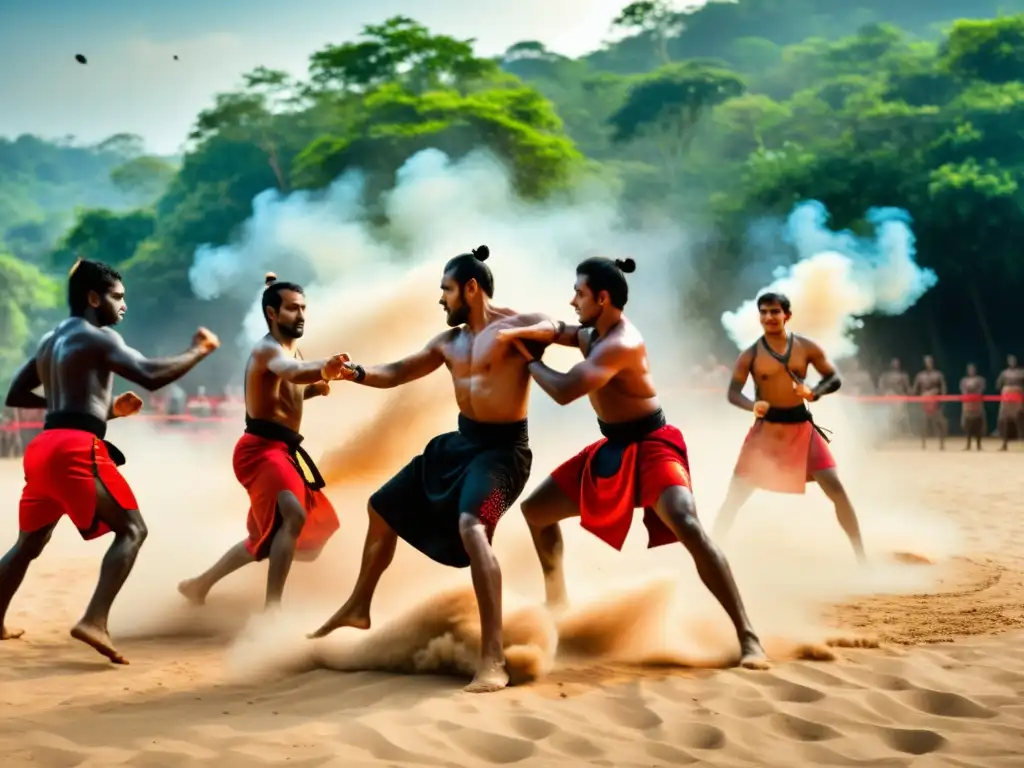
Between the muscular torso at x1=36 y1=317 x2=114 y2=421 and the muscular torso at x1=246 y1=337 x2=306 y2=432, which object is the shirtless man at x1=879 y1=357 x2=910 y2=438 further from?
the muscular torso at x1=36 y1=317 x2=114 y2=421

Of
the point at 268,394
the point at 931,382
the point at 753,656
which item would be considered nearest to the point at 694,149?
the point at 931,382

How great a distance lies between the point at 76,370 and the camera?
545 cm

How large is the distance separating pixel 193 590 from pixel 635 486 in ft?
7.87

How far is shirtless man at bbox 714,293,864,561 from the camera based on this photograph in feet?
24.4

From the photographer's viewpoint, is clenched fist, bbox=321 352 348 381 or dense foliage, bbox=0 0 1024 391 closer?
clenched fist, bbox=321 352 348 381

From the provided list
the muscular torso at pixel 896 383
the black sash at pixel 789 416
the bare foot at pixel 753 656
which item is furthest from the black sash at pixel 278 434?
the muscular torso at pixel 896 383

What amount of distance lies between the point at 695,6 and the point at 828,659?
70.3 metres

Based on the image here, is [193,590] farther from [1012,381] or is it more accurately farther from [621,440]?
[1012,381]

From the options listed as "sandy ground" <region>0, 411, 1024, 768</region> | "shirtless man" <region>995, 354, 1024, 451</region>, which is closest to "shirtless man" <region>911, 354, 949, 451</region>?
"shirtless man" <region>995, 354, 1024, 451</region>

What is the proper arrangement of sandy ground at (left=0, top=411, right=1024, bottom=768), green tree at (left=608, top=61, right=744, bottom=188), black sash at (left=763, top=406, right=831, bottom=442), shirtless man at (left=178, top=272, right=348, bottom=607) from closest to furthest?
sandy ground at (left=0, top=411, right=1024, bottom=768) < shirtless man at (left=178, top=272, right=348, bottom=607) < black sash at (left=763, top=406, right=831, bottom=442) < green tree at (left=608, top=61, right=744, bottom=188)

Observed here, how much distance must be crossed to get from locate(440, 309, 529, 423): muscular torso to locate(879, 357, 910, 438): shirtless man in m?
17.1

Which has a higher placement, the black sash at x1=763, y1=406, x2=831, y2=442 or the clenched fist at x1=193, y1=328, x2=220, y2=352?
the clenched fist at x1=193, y1=328, x2=220, y2=352

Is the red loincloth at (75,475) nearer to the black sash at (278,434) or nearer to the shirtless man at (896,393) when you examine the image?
the black sash at (278,434)

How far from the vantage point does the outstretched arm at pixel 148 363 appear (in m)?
5.12
